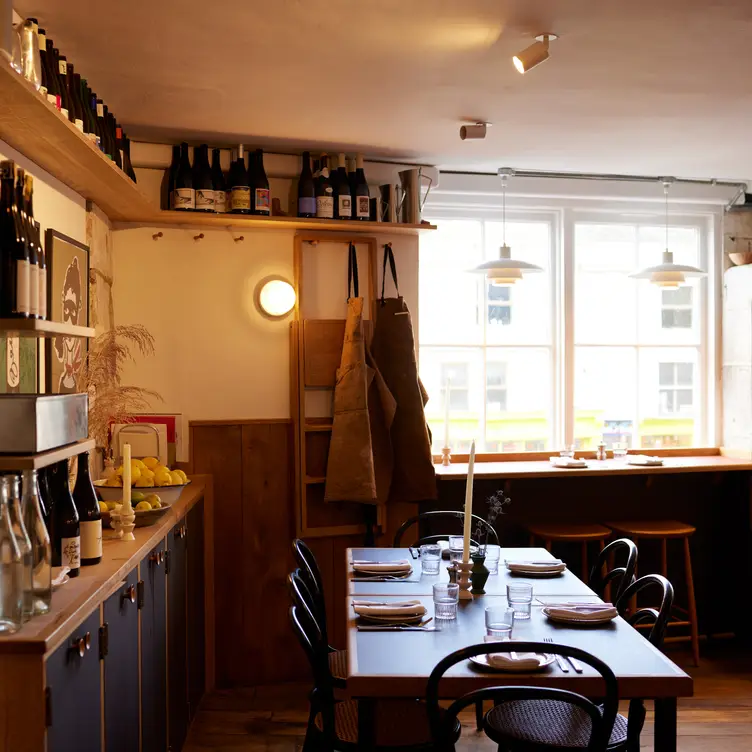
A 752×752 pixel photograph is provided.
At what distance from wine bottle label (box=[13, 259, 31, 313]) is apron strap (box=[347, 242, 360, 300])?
2498 mm

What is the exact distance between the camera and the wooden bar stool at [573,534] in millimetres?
4359

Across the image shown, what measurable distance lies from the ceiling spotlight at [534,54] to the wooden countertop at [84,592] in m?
1.94

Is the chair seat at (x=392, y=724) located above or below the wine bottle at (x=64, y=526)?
below

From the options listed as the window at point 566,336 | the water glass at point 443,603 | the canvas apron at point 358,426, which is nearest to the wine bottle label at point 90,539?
the water glass at point 443,603

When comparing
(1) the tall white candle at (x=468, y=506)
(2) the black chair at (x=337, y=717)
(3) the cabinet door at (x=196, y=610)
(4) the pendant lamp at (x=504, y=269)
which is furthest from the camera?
(4) the pendant lamp at (x=504, y=269)

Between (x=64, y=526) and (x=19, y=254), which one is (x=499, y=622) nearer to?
(x=64, y=526)

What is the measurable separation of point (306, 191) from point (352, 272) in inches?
18.2

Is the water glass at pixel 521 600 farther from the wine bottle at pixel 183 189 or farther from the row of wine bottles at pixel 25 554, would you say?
the wine bottle at pixel 183 189

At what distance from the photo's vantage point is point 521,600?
248cm

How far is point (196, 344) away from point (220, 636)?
56.6 inches

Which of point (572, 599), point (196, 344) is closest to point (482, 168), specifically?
point (196, 344)

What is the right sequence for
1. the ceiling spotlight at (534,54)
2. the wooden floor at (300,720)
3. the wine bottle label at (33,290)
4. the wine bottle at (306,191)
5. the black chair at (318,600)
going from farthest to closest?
the wine bottle at (306,191)
the wooden floor at (300,720)
the black chair at (318,600)
the ceiling spotlight at (534,54)
the wine bottle label at (33,290)

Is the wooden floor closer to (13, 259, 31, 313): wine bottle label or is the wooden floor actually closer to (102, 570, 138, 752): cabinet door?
(102, 570, 138, 752): cabinet door

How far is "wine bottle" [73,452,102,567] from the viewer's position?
2.34 meters
